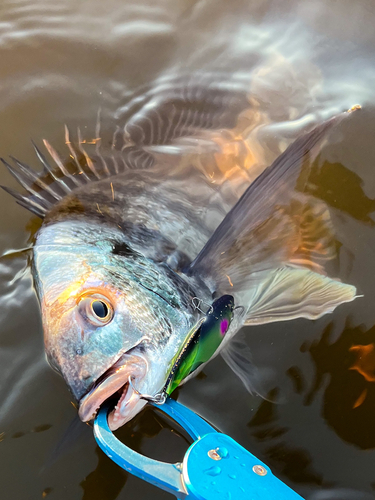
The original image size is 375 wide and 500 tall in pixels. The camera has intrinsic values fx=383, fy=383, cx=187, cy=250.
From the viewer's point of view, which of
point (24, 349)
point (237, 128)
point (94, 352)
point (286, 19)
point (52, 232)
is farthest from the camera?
point (286, 19)

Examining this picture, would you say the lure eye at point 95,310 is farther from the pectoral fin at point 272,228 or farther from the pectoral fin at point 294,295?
the pectoral fin at point 294,295

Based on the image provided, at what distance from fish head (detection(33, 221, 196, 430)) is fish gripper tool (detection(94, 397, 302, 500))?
0.14 m

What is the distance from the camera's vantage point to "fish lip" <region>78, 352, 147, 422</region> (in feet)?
4.17

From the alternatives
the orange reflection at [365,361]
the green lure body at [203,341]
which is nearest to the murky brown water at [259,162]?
the orange reflection at [365,361]

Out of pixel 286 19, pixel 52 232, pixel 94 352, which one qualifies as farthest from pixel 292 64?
pixel 94 352

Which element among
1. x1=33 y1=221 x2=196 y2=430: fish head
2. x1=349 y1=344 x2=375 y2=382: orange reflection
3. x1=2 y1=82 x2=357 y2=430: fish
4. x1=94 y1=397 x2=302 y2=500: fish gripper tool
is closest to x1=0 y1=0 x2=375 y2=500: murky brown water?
x1=349 y1=344 x2=375 y2=382: orange reflection

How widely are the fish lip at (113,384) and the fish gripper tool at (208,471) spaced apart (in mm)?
54

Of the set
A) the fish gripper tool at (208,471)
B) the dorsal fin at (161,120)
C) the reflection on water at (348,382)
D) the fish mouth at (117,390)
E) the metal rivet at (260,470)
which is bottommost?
the reflection on water at (348,382)

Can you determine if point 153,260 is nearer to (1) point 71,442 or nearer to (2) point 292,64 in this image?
(1) point 71,442

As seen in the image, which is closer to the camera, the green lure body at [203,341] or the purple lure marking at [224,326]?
the green lure body at [203,341]

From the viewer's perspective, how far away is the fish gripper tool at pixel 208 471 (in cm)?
104

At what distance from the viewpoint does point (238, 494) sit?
3.40 ft

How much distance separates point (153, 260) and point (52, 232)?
1.51 feet

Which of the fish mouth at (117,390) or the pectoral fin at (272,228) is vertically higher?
the pectoral fin at (272,228)
